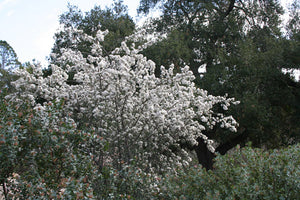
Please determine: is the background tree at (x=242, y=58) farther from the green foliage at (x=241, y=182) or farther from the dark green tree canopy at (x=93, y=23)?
the green foliage at (x=241, y=182)

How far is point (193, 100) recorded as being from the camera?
245 inches

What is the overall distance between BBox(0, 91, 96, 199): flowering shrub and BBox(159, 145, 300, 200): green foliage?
1.15 metres

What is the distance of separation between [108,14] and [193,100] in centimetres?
879

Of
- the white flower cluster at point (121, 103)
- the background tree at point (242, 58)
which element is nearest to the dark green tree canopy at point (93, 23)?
the background tree at point (242, 58)

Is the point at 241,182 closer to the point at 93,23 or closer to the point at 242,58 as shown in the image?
the point at 242,58

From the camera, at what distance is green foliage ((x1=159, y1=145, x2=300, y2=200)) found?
3564 mm

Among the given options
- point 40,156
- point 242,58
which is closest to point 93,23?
point 242,58

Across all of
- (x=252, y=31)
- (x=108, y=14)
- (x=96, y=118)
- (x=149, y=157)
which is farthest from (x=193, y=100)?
(x=108, y=14)

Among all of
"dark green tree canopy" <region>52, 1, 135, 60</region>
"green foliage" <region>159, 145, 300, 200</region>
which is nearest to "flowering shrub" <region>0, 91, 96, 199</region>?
"green foliage" <region>159, 145, 300, 200</region>

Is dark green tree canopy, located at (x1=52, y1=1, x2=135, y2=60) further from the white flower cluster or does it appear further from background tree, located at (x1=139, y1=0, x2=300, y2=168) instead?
the white flower cluster

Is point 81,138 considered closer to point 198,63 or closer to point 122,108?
point 122,108

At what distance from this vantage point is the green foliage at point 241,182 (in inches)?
140

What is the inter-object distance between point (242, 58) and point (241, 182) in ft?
21.6

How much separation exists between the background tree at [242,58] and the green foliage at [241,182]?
497 centimetres
